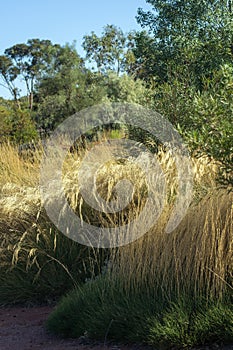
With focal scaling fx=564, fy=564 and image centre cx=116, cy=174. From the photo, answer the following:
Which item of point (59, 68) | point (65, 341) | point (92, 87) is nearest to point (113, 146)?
point (65, 341)

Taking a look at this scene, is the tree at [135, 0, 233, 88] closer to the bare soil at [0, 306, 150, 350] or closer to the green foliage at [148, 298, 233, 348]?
the bare soil at [0, 306, 150, 350]

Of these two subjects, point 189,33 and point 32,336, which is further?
point 189,33

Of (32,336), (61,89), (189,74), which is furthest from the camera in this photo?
(61,89)

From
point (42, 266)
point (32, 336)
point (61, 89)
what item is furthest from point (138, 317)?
point (61, 89)

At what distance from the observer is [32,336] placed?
16.2 feet

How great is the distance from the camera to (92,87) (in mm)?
28484

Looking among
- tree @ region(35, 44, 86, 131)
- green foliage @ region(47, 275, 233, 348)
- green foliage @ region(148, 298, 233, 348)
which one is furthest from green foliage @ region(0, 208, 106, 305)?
tree @ region(35, 44, 86, 131)

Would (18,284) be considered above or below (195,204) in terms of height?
below

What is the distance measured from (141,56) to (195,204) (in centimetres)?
569

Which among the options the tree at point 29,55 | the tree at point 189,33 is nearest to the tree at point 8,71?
the tree at point 29,55

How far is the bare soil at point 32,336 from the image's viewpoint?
14.6 ft

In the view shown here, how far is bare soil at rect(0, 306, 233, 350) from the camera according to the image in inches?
175

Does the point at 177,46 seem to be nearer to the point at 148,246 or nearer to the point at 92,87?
the point at 148,246

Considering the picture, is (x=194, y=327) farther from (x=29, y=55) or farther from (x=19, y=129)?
(x=29, y=55)
